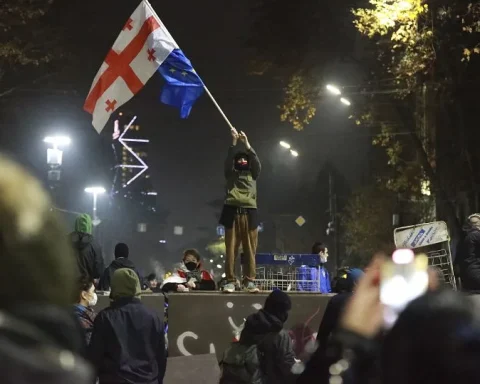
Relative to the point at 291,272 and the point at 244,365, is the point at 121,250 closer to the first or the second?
the point at 291,272

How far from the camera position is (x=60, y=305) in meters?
1.87

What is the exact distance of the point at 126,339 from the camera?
5.90 meters

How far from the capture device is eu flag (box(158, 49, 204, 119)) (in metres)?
10.1

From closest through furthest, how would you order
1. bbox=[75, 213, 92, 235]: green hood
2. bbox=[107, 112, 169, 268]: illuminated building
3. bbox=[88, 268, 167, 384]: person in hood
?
bbox=[88, 268, 167, 384]: person in hood → bbox=[75, 213, 92, 235]: green hood → bbox=[107, 112, 169, 268]: illuminated building

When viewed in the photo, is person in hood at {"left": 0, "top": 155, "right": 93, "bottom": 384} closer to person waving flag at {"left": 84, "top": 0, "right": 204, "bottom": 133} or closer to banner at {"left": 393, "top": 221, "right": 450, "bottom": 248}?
banner at {"left": 393, "top": 221, "right": 450, "bottom": 248}

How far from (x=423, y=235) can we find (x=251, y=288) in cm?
243

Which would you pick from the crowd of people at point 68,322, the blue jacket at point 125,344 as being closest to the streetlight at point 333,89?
the blue jacket at point 125,344

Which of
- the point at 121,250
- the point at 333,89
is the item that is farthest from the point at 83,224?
the point at 333,89

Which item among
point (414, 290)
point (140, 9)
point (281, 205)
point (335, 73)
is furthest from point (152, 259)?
point (414, 290)

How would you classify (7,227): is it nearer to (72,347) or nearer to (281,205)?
(72,347)

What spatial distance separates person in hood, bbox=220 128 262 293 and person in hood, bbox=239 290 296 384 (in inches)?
99.4

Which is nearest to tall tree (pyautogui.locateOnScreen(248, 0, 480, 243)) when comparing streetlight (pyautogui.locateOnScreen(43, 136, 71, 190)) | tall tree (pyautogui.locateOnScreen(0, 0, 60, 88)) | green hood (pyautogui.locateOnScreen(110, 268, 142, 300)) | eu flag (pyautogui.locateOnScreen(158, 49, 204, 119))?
tall tree (pyautogui.locateOnScreen(0, 0, 60, 88))

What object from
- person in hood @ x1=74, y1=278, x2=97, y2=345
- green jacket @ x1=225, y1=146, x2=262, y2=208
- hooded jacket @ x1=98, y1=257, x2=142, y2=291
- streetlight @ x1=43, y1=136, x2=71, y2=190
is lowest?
person in hood @ x1=74, y1=278, x2=97, y2=345

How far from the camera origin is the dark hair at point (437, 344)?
2.03 metres
